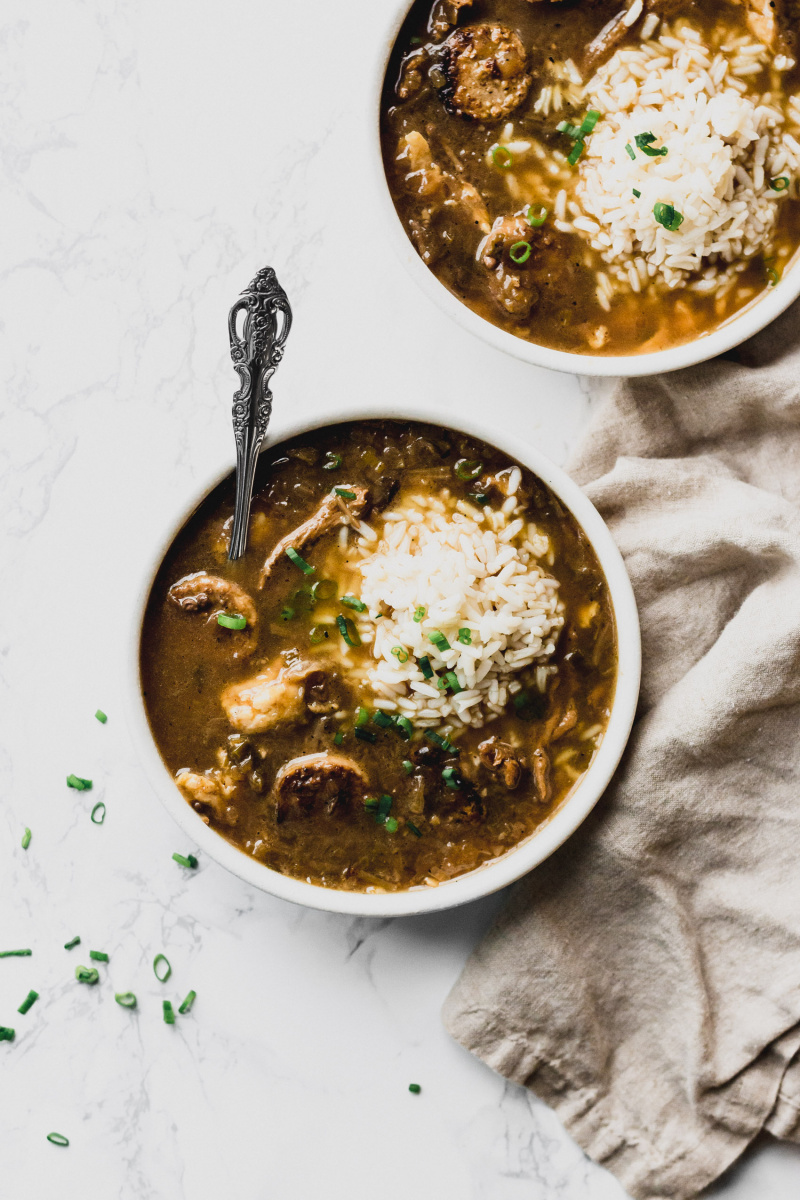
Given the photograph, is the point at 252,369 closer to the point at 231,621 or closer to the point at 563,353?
the point at 231,621

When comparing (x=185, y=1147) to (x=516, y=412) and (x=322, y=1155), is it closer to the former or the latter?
(x=322, y=1155)

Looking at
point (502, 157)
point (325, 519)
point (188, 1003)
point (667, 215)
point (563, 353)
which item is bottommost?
point (188, 1003)

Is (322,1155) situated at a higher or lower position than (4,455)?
lower

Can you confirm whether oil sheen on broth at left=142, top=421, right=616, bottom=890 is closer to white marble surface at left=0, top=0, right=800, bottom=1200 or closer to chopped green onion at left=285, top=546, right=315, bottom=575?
chopped green onion at left=285, top=546, right=315, bottom=575

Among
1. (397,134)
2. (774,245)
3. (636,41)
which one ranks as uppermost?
(636,41)

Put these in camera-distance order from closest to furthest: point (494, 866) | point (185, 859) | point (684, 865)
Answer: point (494, 866) → point (684, 865) → point (185, 859)

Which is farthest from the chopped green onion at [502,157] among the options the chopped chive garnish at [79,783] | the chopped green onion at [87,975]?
the chopped green onion at [87,975]

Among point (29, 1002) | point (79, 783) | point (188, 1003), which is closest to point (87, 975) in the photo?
point (29, 1002)

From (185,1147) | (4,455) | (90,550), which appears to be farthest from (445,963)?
(4,455)
